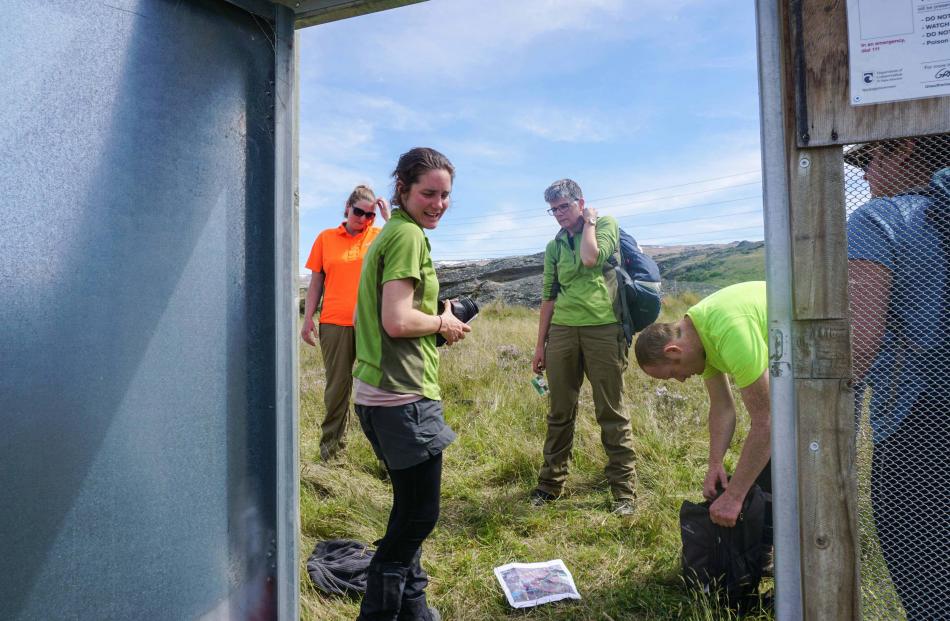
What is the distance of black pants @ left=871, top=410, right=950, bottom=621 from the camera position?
1.59m

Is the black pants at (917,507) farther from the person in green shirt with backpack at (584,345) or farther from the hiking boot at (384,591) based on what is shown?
the person in green shirt with backpack at (584,345)

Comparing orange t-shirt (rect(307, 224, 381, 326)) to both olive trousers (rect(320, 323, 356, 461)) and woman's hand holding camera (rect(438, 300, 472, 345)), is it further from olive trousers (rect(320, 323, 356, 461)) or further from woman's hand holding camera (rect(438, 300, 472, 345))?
woman's hand holding camera (rect(438, 300, 472, 345))

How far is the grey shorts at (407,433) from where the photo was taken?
2.16 m

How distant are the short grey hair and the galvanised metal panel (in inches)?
91.9

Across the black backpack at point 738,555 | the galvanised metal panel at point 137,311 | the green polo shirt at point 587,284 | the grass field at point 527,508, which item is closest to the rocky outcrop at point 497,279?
the grass field at point 527,508

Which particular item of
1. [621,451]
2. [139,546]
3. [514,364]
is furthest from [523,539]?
[514,364]

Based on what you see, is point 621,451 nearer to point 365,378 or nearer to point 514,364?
point 365,378

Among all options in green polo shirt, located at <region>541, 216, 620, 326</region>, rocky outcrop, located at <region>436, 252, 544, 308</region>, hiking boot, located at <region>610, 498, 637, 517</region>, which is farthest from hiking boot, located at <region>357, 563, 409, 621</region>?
rocky outcrop, located at <region>436, 252, 544, 308</region>

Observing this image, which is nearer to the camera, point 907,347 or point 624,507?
point 907,347

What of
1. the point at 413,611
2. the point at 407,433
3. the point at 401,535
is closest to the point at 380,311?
the point at 407,433

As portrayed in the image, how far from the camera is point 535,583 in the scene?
3.01 m

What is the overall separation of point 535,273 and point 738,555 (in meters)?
23.4

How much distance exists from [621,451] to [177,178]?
3091 mm

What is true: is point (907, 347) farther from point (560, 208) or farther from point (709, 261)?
point (709, 261)
